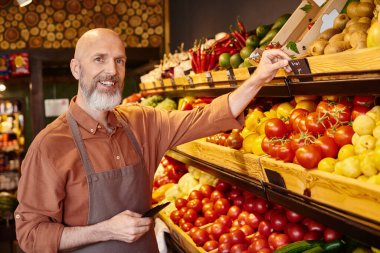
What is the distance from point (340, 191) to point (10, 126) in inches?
340

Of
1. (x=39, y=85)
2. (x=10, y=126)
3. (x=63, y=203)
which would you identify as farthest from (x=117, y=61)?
(x=10, y=126)

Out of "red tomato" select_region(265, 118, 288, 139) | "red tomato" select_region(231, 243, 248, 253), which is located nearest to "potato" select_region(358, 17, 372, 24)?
"red tomato" select_region(265, 118, 288, 139)

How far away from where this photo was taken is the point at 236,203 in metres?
3.58

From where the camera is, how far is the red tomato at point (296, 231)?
2.70 meters

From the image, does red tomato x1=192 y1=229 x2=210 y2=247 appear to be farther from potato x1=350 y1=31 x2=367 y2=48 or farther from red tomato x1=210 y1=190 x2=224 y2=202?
potato x1=350 y1=31 x2=367 y2=48

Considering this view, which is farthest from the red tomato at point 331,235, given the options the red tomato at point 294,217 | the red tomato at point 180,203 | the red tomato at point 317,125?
the red tomato at point 180,203

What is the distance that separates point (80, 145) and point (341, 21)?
1.46 metres

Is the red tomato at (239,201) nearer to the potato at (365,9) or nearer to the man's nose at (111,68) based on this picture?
the man's nose at (111,68)

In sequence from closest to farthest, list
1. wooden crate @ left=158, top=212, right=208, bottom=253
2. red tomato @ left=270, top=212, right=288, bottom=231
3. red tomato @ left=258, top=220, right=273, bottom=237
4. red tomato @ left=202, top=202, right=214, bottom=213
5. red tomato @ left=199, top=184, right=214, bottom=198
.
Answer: red tomato @ left=270, top=212, right=288, bottom=231, red tomato @ left=258, top=220, right=273, bottom=237, wooden crate @ left=158, top=212, right=208, bottom=253, red tomato @ left=202, top=202, right=214, bottom=213, red tomato @ left=199, top=184, right=214, bottom=198

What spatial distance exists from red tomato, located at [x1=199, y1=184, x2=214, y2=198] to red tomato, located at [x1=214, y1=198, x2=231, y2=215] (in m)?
0.32

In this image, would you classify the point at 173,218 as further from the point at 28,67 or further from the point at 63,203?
the point at 28,67

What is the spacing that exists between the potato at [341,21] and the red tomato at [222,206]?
1.77 metres

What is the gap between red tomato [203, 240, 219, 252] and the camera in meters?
3.15

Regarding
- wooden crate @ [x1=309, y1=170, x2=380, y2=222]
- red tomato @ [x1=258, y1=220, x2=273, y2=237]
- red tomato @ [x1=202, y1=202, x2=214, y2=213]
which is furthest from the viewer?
red tomato @ [x1=202, y1=202, x2=214, y2=213]
